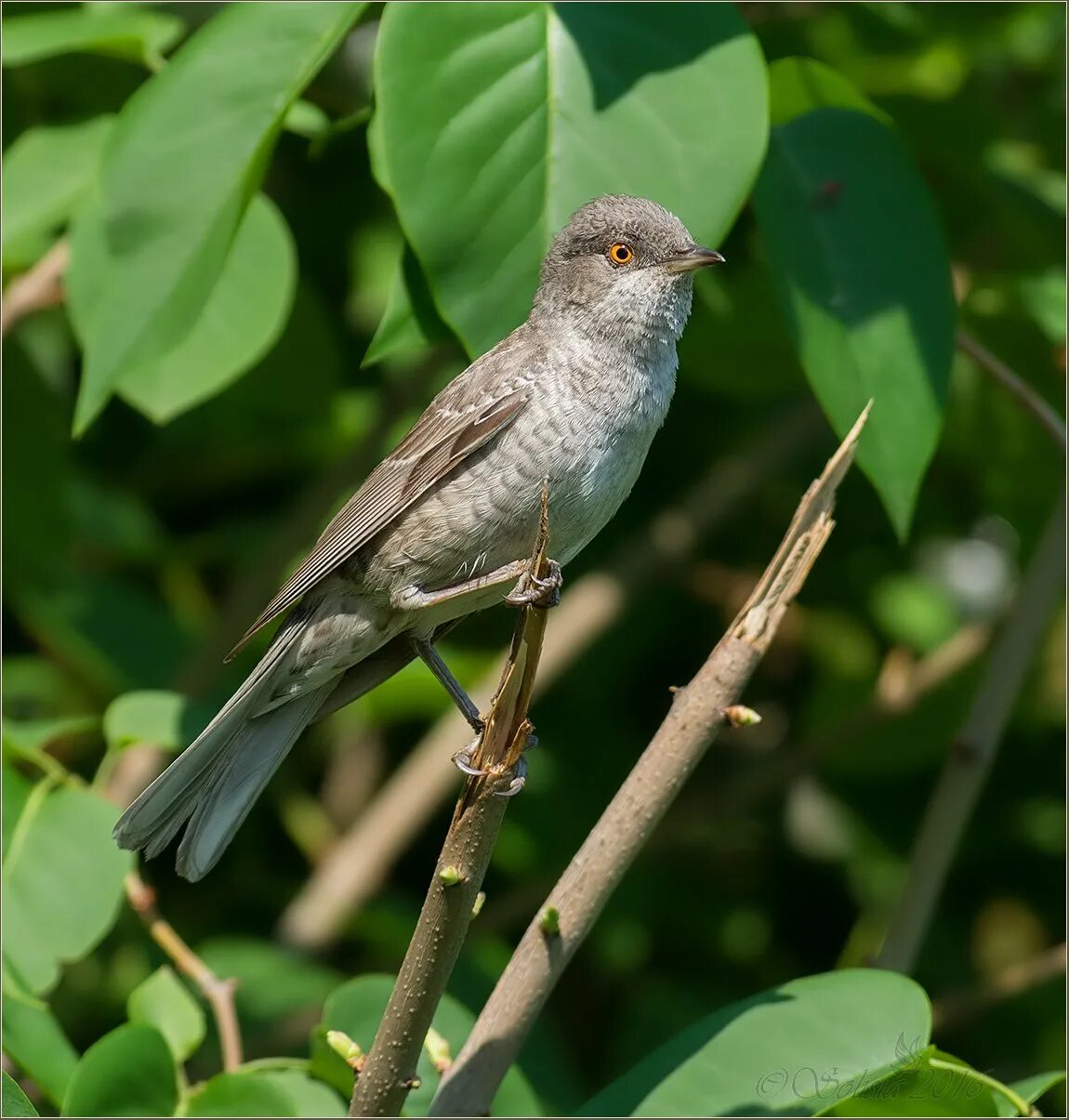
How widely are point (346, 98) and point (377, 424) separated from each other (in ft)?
3.25

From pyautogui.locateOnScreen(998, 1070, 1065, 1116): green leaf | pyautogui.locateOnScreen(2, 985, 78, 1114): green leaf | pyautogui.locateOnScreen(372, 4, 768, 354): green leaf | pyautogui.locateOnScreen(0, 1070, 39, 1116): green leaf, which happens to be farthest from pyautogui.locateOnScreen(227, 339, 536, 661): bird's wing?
pyautogui.locateOnScreen(998, 1070, 1065, 1116): green leaf

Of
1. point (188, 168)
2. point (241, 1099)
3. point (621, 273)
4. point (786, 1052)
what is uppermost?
point (188, 168)

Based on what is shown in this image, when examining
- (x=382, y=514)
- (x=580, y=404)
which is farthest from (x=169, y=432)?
(x=580, y=404)

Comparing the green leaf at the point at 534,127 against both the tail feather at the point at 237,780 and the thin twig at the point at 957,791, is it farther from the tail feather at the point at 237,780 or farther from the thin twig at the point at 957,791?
the thin twig at the point at 957,791

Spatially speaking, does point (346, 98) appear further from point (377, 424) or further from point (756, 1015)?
point (756, 1015)

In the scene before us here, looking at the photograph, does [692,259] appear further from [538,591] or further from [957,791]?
[957,791]

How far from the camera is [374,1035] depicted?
10.4ft

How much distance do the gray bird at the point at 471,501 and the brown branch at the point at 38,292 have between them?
1148mm

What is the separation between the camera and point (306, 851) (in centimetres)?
513

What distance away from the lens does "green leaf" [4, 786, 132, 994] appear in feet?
9.95

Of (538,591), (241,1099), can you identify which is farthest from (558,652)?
(241,1099)

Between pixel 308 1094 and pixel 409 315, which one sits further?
pixel 409 315

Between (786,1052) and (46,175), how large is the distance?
2.78 metres

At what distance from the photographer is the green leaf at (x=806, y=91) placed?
3479mm
